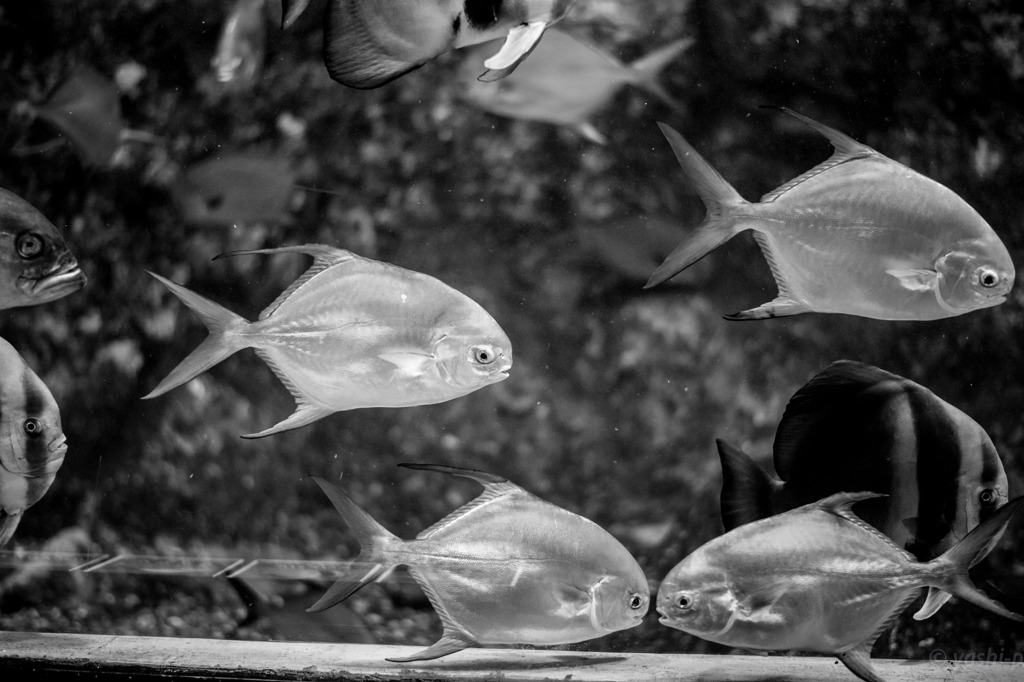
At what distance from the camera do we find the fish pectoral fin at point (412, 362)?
5.05 feet

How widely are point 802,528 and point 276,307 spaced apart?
124cm

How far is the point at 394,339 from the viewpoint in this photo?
1.55 meters

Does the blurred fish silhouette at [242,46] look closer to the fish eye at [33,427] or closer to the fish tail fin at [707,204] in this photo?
the fish eye at [33,427]

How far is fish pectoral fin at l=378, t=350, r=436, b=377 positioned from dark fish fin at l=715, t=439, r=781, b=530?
700mm

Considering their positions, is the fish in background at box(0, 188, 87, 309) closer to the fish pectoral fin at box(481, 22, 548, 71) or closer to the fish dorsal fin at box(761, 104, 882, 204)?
the fish pectoral fin at box(481, 22, 548, 71)

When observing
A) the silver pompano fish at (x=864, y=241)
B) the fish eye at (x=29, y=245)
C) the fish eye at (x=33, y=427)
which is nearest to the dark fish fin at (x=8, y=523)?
the fish eye at (x=33, y=427)

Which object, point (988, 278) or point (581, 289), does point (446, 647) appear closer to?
point (581, 289)

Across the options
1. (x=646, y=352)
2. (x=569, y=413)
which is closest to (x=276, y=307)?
(x=569, y=413)

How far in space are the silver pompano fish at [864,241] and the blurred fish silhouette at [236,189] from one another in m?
1.03

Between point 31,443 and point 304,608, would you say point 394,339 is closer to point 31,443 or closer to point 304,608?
point 304,608

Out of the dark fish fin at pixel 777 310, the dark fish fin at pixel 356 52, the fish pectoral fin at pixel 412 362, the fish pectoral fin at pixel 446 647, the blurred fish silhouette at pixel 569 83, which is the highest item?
the dark fish fin at pixel 356 52

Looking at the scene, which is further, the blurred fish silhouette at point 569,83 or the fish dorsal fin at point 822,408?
the blurred fish silhouette at point 569,83

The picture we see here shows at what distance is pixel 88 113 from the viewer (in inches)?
78.7

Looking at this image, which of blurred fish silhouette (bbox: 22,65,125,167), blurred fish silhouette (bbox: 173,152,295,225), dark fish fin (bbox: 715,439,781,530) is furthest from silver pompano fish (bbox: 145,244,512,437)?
blurred fish silhouette (bbox: 22,65,125,167)
